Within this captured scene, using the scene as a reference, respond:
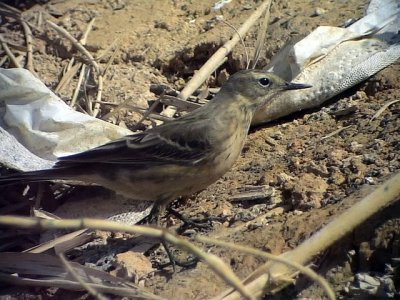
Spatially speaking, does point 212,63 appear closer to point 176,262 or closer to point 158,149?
point 158,149

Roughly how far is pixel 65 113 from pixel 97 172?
3.05 feet

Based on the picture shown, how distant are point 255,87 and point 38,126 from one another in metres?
1.76

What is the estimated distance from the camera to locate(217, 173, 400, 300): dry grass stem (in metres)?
4.61

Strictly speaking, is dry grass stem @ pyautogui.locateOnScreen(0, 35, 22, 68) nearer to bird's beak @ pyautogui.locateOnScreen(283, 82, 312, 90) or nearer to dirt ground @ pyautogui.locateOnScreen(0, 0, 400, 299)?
dirt ground @ pyautogui.locateOnScreen(0, 0, 400, 299)

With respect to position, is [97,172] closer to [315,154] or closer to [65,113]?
[65,113]

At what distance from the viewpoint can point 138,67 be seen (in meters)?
8.30

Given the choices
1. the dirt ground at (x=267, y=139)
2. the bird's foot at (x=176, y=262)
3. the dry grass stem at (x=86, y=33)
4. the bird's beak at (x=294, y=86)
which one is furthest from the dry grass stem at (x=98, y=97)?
the bird's foot at (x=176, y=262)

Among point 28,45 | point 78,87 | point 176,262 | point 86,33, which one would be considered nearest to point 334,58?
point 78,87

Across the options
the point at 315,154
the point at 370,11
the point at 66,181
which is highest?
the point at 370,11

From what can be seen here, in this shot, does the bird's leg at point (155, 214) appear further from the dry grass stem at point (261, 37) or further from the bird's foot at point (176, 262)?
the dry grass stem at point (261, 37)

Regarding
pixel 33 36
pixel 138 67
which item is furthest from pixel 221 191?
pixel 33 36

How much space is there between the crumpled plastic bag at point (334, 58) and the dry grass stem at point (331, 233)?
2349mm

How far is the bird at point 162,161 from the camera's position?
6.12m

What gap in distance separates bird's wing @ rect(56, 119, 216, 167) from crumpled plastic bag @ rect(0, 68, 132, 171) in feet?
1.81
